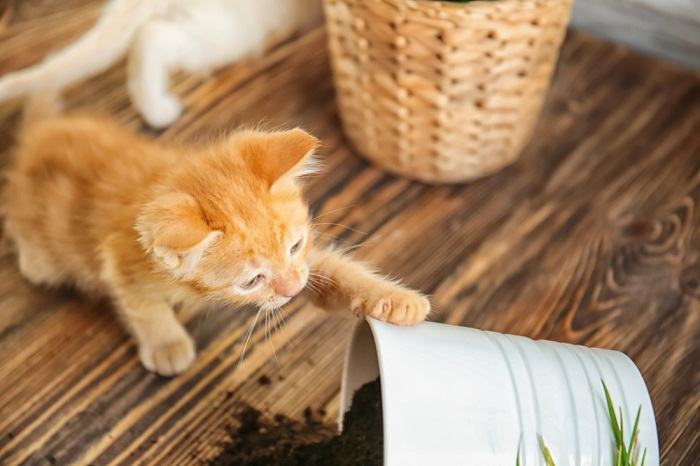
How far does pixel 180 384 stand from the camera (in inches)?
44.6

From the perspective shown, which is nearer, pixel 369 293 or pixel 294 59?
pixel 369 293

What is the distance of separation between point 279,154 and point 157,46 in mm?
638

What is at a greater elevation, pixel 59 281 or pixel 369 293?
pixel 369 293

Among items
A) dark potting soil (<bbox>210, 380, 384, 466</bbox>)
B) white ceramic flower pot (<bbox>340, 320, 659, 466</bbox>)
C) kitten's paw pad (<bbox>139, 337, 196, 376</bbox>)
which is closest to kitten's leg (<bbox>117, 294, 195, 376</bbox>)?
kitten's paw pad (<bbox>139, 337, 196, 376</bbox>)

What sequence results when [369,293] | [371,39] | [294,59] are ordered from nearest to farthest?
1. [369,293]
2. [371,39]
3. [294,59]

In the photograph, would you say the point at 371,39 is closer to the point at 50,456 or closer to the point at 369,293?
the point at 369,293

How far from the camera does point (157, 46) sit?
143 cm

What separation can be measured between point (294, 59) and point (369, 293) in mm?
784

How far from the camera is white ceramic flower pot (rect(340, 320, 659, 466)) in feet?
2.54

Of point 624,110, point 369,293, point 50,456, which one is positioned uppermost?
point 369,293

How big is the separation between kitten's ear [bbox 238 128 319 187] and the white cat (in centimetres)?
56

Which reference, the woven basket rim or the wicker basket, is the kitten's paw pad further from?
the woven basket rim

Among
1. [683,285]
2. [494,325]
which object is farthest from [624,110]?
[494,325]

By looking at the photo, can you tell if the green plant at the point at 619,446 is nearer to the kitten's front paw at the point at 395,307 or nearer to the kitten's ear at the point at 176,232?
the kitten's front paw at the point at 395,307
